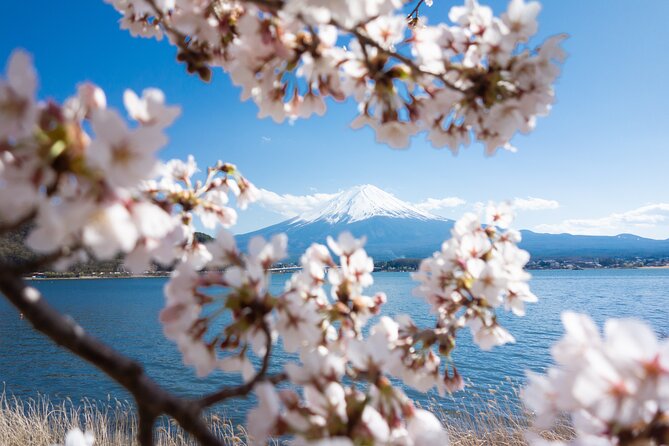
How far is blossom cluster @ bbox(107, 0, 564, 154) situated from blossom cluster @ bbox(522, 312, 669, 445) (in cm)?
57

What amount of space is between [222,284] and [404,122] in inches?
27.7

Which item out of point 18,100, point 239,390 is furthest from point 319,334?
point 18,100

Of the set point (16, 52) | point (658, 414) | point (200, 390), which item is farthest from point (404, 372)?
point (200, 390)

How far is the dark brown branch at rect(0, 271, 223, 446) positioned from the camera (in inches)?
25.7

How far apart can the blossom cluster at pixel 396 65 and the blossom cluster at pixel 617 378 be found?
57 centimetres

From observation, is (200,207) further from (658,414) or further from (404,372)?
(658,414)

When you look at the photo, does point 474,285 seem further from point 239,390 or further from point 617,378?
point 239,390

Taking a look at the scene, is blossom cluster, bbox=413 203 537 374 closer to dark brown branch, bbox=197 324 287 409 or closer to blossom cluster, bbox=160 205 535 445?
blossom cluster, bbox=160 205 535 445

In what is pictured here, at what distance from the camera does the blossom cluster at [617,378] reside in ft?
2.12

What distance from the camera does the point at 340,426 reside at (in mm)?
801

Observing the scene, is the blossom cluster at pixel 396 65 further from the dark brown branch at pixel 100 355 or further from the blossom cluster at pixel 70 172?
the dark brown branch at pixel 100 355

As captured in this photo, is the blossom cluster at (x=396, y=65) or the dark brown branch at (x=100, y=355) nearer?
the dark brown branch at (x=100, y=355)

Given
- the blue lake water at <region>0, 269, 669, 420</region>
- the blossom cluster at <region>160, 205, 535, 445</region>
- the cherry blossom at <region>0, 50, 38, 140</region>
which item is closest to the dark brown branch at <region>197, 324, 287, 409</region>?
the blossom cluster at <region>160, 205, 535, 445</region>

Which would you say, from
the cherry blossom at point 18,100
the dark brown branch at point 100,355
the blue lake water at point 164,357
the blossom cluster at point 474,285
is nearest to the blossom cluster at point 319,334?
the blossom cluster at point 474,285
